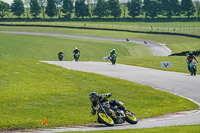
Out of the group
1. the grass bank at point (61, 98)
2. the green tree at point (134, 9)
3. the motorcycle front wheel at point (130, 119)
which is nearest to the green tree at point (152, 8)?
the green tree at point (134, 9)

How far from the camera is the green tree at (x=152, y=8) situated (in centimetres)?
18725

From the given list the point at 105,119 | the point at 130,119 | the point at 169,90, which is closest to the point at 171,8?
the point at 169,90

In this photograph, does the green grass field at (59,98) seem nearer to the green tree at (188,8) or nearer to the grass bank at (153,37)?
the grass bank at (153,37)

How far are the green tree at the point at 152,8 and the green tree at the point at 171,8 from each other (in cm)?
317

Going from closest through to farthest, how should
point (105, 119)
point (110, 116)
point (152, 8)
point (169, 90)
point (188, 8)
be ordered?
1. point (105, 119)
2. point (110, 116)
3. point (169, 90)
4. point (188, 8)
5. point (152, 8)

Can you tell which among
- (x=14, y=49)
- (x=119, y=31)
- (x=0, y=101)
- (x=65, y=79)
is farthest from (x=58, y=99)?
(x=119, y=31)

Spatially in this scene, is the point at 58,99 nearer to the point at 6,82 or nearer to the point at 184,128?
the point at 6,82

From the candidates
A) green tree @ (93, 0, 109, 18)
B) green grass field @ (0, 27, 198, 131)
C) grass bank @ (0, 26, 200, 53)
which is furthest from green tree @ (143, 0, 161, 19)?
green grass field @ (0, 27, 198, 131)

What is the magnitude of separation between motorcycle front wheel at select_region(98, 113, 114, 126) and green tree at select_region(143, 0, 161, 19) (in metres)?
173

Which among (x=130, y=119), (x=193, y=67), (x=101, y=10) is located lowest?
(x=101, y=10)

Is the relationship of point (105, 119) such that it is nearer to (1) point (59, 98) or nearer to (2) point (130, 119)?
(2) point (130, 119)

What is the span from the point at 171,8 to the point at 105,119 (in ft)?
587

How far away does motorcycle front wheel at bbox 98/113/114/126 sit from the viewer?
52.0ft

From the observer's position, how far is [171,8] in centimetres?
18962
